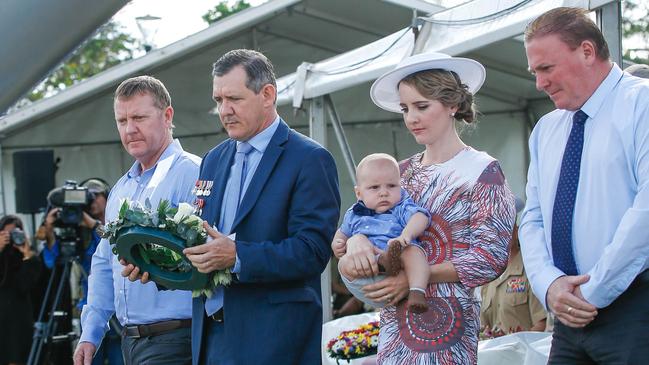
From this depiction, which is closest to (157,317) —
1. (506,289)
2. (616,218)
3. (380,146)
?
(616,218)

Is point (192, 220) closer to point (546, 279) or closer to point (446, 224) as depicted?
point (446, 224)

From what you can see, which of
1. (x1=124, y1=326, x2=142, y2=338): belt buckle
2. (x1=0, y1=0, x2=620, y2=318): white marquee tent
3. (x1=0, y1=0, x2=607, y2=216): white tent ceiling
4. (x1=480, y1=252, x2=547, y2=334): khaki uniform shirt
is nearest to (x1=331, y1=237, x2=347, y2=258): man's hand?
(x1=124, y1=326, x2=142, y2=338): belt buckle

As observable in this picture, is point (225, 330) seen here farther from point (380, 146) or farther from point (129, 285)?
point (380, 146)

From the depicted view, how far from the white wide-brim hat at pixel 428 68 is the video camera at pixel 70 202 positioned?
4512mm

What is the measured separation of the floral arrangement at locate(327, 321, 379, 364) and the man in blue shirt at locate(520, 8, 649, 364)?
213 cm

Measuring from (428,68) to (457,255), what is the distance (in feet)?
2.05

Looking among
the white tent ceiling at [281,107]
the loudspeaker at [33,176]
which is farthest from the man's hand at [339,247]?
the loudspeaker at [33,176]

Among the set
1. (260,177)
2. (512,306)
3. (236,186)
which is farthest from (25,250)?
(260,177)

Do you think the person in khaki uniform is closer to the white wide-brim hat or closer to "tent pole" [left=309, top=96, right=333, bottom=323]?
"tent pole" [left=309, top=96, right=333, bottom=323]

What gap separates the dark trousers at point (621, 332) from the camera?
2426 millimetres

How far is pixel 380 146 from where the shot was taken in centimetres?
1235

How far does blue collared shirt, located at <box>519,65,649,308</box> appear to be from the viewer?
2.41 meters

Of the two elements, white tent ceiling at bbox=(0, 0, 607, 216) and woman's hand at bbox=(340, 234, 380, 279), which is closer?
woman's hand at bbox=(340, 234, 380, 279)

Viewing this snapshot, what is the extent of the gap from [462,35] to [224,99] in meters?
2.55
